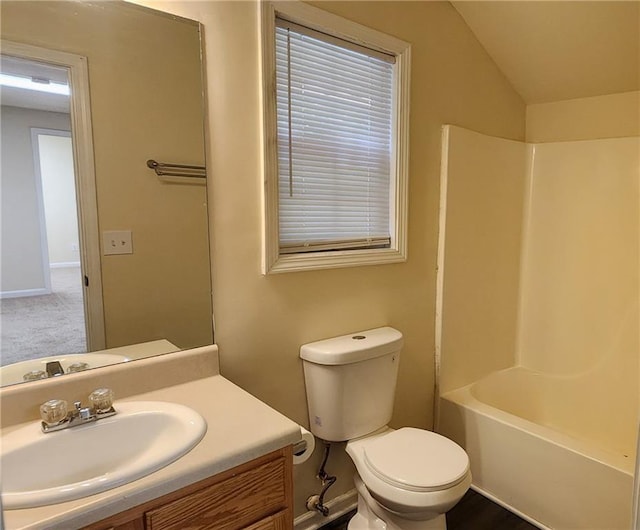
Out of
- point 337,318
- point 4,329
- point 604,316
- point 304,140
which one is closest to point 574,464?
point 604,316

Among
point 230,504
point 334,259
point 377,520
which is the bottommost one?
point 377,520

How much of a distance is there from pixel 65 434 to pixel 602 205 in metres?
2.62

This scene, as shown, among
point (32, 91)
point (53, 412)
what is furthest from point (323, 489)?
point (32, 91)

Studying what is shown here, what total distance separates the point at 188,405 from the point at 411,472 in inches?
31.3

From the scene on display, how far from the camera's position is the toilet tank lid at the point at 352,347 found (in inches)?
67.9

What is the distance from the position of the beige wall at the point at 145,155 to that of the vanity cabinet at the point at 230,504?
53 centimetres

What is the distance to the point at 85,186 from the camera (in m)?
1.29

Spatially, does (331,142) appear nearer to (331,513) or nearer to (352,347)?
(352,347)

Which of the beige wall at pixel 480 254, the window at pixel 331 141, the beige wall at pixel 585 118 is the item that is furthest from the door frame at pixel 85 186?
the beige wall at pixel 585 118

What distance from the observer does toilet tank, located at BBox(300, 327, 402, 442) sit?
68.7 inches

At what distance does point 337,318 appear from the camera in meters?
1.91

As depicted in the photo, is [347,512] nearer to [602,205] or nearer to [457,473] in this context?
[457,473]

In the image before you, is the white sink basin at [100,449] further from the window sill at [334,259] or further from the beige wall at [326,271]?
the window sill at [334,259]

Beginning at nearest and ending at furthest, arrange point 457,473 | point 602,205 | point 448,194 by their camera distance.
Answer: point 457,473 → point 448,194 → point 602,205
